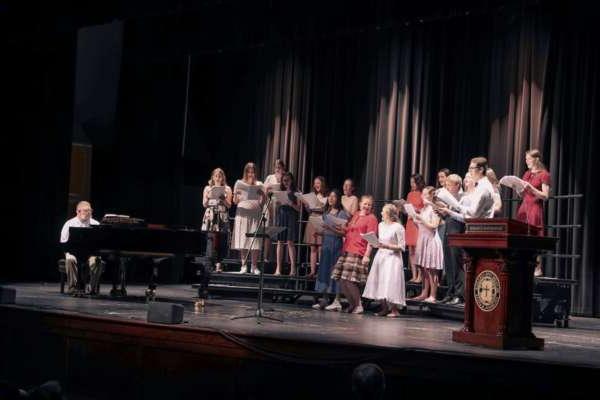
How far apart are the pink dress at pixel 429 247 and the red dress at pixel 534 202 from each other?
985 mm

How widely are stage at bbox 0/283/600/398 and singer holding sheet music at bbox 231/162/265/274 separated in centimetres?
281

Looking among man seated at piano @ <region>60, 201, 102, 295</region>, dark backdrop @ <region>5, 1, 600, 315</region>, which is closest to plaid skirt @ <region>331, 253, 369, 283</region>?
dark backdrop @ <region>5, 1, 600, 315</region>

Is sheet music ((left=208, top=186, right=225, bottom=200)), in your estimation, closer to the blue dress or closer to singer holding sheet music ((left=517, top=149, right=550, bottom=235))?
→ the blue dress

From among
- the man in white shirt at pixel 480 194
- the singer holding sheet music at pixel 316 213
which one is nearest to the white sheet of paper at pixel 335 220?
the singer holding sheet music at pixel 316 213

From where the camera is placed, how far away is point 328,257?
9828 millimetres

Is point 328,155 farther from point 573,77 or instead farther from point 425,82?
point 573,77

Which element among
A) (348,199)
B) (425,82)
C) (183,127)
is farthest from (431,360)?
(183,127)

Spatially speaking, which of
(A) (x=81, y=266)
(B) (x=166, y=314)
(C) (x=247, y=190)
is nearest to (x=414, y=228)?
(C) (x=247, y=190)

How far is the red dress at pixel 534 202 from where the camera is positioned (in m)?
8.75

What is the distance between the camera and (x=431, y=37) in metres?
12.0

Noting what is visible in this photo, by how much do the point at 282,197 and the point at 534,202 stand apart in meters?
2.93

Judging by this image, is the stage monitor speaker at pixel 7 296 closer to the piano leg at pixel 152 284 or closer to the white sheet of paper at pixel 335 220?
the piano leg at pixel 152 284

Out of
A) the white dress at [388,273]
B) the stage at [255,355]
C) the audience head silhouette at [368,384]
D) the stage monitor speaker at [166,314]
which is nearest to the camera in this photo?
the audience head silhouette at [368,384]

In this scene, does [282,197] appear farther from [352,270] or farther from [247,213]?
[352,270]
